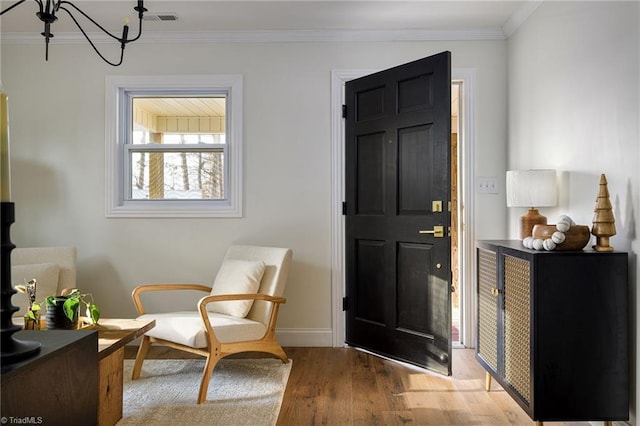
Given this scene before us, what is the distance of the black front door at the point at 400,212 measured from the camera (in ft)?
10.4

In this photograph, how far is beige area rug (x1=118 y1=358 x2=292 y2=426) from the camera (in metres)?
2.53

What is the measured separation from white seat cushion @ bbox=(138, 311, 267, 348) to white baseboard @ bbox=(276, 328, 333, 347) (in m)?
0.76

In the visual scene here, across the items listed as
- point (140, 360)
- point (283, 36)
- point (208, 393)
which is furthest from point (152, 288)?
point (283, 36)

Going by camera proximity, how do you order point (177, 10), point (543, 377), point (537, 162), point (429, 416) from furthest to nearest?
point (177, 10)
point (537, 162)
point (429, 416)
point (543, 377)

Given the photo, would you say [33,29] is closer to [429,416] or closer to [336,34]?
[336,34]

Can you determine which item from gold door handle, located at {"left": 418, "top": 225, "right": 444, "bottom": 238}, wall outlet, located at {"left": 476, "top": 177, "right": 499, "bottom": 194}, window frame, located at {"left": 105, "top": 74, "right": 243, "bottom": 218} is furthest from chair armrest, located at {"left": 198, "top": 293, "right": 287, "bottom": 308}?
wall outlet, located at {"left": 476, "top": 177, "right": 499, "bottom": 194}

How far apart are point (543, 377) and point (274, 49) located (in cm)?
299

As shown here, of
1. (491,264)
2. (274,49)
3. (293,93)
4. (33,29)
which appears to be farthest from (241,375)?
(33,29)

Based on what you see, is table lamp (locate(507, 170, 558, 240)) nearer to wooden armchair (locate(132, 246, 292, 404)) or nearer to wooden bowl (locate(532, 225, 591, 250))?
wooden bowl (locate(532, 225, 591, 250))

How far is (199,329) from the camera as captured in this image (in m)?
2.86

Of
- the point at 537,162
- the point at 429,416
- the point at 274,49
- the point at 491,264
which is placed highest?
the point at 274,49

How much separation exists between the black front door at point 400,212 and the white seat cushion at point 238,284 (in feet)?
2.62

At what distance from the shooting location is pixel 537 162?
3174 millimetres

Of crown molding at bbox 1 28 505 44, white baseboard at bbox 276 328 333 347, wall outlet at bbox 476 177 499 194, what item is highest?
crown molding at bbox 1 28 505 44
